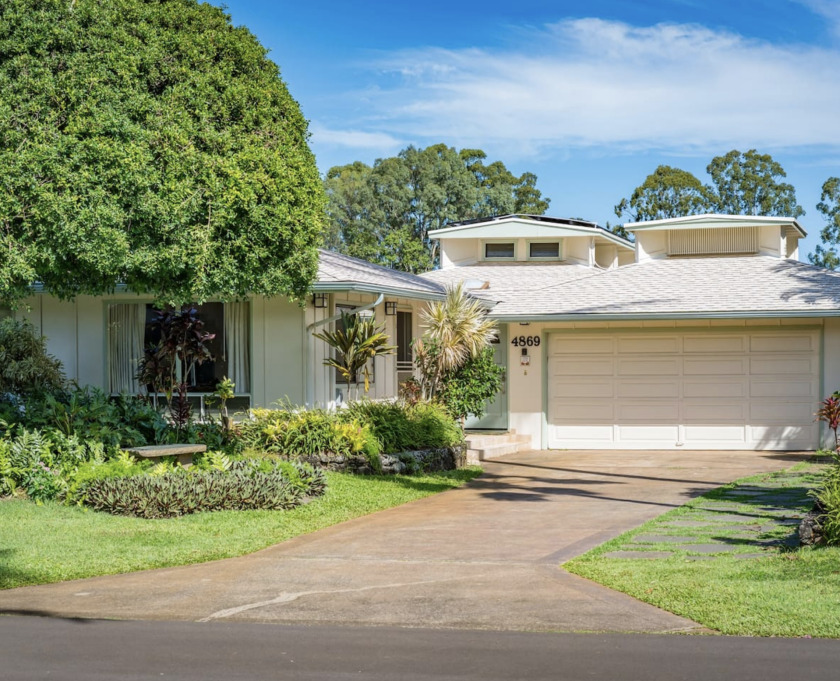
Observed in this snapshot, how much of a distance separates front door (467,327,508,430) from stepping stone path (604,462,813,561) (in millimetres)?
7306

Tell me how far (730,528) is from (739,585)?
2.90m

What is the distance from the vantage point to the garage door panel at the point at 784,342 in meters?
19.0

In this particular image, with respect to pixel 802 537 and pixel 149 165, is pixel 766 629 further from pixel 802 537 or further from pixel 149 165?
pixel 149 165

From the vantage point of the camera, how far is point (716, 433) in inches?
769

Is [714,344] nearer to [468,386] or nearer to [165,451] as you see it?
[468,386]

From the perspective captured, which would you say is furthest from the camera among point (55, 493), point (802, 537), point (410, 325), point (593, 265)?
point (593, 265)

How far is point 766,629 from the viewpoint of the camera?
6.60 meters

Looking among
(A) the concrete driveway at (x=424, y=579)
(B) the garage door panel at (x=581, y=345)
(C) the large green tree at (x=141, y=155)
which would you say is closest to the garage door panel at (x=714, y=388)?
(B) the garage door panel at (x=581, y=345)

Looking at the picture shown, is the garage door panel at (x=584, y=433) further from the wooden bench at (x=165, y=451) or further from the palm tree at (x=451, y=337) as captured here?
the wooden bench at (x=165, y=451)

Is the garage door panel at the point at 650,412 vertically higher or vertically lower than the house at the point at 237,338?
lower

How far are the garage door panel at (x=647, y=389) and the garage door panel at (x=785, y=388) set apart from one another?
4.73ft

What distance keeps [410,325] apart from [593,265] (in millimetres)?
8503

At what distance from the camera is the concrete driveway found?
23.7 ft

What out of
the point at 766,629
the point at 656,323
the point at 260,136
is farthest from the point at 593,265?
the point at 766,629
